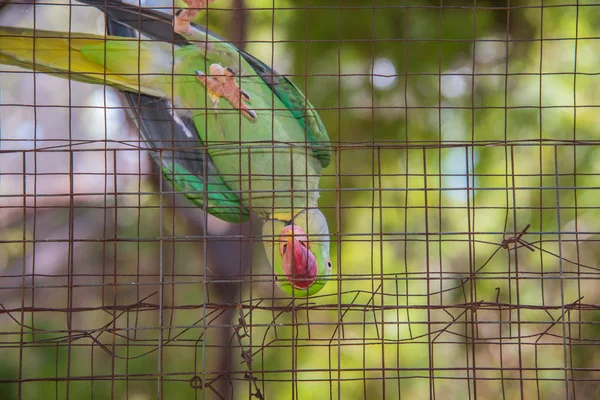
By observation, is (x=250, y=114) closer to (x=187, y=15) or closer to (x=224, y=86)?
(x=224, y=86)

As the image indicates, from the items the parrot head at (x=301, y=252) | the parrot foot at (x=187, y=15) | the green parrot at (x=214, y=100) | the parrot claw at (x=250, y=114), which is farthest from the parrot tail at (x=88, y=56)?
the parrot head at (x=301, y=252)

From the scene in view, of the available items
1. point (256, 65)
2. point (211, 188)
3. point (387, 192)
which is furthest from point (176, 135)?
point (387, 192)

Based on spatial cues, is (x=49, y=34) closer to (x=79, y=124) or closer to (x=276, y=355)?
(x=79, y=124)

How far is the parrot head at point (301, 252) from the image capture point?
1489mm

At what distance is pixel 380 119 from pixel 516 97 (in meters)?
0.49

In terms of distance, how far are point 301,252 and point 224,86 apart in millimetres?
451

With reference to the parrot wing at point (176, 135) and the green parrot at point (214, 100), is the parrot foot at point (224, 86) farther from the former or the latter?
the parrot wing at point (176, 135)

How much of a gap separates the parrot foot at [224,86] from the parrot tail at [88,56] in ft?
0.42

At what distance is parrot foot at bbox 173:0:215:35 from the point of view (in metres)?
1.56

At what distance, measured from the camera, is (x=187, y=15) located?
5.19 feet

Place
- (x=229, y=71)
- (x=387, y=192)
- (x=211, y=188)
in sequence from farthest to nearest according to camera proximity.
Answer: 1. (x=387, y=192)
2. (x=211, y=188)
3. (x=229, y=71)

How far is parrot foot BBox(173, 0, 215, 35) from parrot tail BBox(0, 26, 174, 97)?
12cm

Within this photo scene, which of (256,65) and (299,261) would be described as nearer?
(299,261)

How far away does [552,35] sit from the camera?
2328 mm
